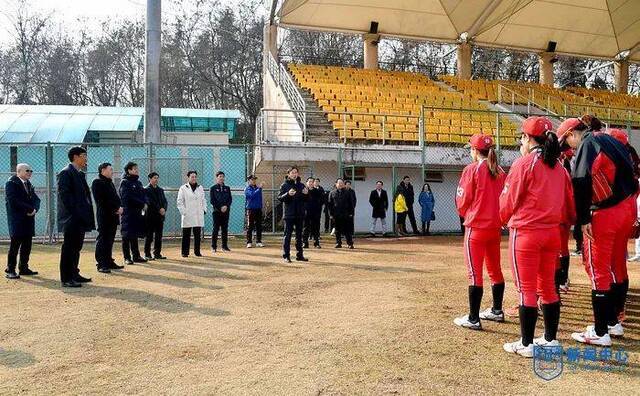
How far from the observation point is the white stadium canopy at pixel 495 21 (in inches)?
891

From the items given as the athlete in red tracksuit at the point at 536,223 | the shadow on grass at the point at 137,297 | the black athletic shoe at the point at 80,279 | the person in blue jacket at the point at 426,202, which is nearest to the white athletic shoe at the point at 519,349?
the athlete in red tracksuit at the point at 536,223

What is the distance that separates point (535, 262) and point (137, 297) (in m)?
4.61

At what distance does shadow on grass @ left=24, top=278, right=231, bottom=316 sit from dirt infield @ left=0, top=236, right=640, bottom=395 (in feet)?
0.07

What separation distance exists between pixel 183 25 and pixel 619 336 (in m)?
34.6

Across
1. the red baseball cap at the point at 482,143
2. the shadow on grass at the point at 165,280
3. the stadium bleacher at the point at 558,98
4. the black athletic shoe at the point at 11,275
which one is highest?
the stadium bleacher at the point at 558,98

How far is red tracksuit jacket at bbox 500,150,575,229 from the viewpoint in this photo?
3.77 m

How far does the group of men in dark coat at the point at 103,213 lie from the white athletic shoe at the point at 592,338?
602 centimetres

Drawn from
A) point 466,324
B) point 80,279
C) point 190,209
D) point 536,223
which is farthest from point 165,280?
point 536,223

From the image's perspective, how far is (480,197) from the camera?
4625 millimetres

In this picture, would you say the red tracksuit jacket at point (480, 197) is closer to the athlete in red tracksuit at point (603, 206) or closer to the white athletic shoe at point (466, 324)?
the athlete in red tracksuit at point (603, 206)

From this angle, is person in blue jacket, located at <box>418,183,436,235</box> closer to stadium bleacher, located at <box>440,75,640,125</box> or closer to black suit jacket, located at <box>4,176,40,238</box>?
stadium bleacher, located at <box>440,75,640,125</box>

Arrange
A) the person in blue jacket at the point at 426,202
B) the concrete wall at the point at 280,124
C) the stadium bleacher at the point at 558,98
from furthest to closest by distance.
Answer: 1. the stadium bleacher at the point at 558,98
2. the concrete wall at the point at 280,124
3. the person in blue jacket at the point at 426,202

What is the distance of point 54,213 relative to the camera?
41.0 ft

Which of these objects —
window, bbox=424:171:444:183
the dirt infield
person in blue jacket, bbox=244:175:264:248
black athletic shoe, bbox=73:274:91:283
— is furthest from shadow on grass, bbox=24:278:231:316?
window, bbox=424:171:444:183
